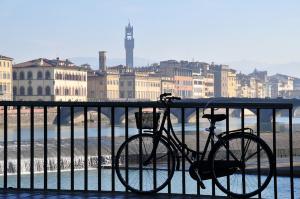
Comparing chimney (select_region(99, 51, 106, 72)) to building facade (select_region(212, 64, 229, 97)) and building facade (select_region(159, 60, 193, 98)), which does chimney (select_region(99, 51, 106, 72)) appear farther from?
building facade (select_region(212, 64, 229, 97))

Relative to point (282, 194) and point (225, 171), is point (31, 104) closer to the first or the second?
point (225, 171)

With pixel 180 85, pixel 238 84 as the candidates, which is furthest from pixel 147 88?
pixel 238 84

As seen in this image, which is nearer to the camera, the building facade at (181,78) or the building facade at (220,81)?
the building facade at (181,78)

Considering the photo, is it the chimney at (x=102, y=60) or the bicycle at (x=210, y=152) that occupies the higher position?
the chimney at (x=102, y=60)

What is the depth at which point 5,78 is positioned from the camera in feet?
324

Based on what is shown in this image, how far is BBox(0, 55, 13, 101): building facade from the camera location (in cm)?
9730

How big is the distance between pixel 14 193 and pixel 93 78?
118155 millimetres

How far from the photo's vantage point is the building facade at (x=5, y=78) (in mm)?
97300

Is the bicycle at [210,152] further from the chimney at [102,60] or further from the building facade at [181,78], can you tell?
the building facade at [181,78]

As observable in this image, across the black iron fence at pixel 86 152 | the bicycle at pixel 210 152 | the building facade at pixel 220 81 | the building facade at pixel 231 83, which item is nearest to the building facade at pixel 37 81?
the black iron fence at pixel 86 152

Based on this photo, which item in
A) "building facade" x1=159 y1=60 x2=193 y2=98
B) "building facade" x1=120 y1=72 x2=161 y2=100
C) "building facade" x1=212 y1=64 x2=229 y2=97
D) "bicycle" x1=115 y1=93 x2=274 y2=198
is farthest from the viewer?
"building facade" x1=212 y1=64 x2=229 y2=97

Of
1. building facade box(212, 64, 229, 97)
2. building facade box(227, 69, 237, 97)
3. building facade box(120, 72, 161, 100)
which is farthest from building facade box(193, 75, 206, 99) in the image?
building facade box(120, 72, 161, 100)

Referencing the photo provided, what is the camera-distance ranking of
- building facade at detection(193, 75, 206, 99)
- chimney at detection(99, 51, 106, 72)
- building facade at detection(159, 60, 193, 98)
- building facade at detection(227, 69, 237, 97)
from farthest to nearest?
1. building facade at detection(227, 69, 237, 97)
2. building facade at detection(193, 75, 206, 99)
3. building facade at detection(159, 60, 193, 98)
4. chimney at detection(99, 51, 106, 72)

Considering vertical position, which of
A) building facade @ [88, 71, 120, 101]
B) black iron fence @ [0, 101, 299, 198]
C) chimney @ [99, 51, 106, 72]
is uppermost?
chimney @ [99, 51, 106, 72]
